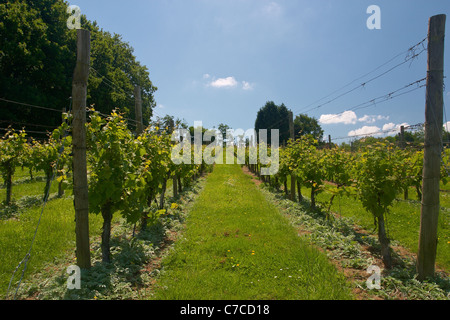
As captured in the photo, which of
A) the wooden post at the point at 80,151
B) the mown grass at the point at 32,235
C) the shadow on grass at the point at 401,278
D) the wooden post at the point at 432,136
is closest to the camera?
the shadow on grass at the point at 401,278

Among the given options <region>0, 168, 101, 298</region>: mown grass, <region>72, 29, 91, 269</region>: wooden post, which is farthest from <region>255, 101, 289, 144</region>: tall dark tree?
<region>72, 29, 91, 269</region>: wooden post

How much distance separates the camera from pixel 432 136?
12.2 feet

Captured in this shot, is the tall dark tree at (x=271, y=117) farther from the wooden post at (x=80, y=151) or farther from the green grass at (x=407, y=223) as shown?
the wooden post at (x=80, y=151)

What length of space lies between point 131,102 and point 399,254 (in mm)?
29186

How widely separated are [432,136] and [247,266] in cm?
363

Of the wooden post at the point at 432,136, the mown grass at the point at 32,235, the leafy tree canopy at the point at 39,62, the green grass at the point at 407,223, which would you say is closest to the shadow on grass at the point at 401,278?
the wooden post at the point at 432,136

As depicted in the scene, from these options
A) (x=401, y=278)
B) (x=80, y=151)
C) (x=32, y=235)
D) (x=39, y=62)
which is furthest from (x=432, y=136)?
(x=39, y=62)

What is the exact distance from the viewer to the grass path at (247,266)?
3543 millimetres

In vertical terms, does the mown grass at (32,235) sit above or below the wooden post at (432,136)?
below

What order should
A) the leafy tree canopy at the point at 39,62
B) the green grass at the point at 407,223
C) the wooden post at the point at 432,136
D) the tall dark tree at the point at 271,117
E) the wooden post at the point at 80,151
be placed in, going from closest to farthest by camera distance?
the wooden post at the point at 432,136 → the wooden post at the point at 80,151 → the green grass at the point at 407,223 → the leafy tree canopy at the point at 39,62 → the tall dark tree at the point at 271,117

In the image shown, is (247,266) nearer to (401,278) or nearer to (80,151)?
(401,278)

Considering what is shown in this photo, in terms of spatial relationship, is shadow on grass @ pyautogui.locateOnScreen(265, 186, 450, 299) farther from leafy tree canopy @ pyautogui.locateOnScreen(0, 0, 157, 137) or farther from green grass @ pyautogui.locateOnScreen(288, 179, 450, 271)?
leafy tree canopy @ pyautogui.locateOnScreen(0, 0, 157, 137)

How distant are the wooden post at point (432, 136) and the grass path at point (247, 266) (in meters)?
1.46
